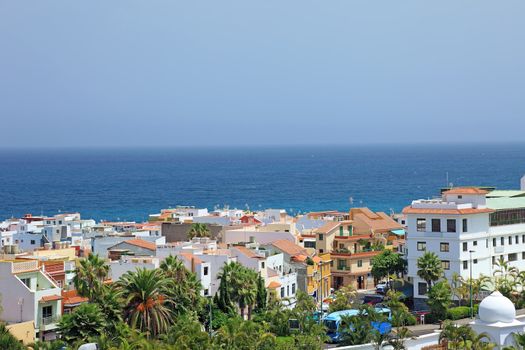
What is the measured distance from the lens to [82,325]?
44.9 m

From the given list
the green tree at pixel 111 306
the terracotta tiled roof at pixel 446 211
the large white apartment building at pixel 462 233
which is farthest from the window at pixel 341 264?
the green tree at pixel 111 306

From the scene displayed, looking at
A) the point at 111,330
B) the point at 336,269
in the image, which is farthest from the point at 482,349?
the point at 336,269

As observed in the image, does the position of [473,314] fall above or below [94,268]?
below

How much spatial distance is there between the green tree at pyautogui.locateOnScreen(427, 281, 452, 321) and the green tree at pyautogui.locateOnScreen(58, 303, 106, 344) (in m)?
20.6

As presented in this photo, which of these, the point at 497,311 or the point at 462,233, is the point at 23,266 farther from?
the point at 462,233

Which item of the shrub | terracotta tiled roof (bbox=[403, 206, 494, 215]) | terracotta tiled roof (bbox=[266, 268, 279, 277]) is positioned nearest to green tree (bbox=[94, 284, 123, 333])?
the shrub

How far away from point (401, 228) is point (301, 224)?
27.9 feet

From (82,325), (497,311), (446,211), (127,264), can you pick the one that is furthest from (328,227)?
(497,311)

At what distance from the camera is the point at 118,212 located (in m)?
170

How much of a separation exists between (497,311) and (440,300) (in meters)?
15.7

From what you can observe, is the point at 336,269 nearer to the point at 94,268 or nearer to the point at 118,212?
the point at 94,268

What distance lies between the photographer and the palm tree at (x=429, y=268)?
6266 centimetres

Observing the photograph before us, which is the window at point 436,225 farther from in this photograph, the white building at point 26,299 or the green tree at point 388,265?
the white building at point 26,299

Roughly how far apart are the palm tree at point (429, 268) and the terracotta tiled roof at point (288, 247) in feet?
39.0
